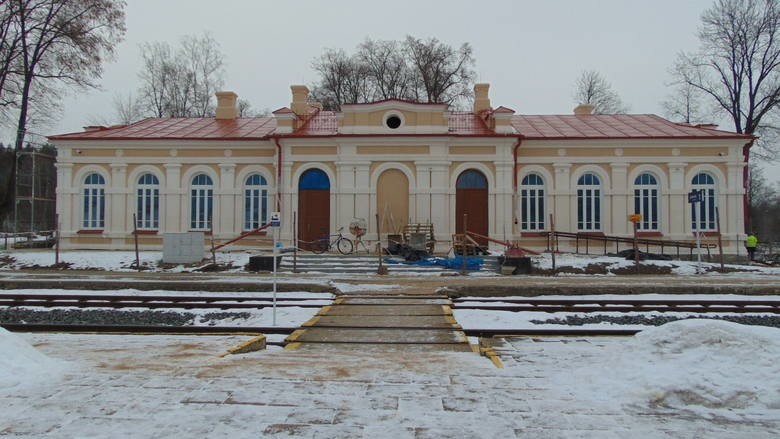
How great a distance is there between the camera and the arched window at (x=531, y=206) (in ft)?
81.0

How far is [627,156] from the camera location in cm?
2458

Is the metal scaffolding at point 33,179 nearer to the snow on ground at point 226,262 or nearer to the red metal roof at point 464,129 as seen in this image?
the red metal roof at point 464,129

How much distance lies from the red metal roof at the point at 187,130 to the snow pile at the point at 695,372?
20941 millimetres

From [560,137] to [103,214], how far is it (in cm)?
2058

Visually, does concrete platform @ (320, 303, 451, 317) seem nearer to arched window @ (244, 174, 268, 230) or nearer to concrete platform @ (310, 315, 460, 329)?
concrete platform @ (310, 315, 460, 329)

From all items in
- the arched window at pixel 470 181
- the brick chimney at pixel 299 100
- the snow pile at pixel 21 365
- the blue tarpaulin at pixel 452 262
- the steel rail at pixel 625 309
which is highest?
the brick chimney at pixel 299 100

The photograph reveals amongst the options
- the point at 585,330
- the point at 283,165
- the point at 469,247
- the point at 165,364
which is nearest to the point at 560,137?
the point at 469,247

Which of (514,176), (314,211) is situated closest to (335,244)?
(314,211)

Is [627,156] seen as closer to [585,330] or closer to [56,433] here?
[585,330]

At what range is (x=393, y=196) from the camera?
23688 mm

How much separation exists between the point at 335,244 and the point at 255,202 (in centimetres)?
474

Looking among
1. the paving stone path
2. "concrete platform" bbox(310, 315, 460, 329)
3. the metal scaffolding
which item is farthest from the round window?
the metal scaffolding

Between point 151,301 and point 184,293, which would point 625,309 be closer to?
point 151,301

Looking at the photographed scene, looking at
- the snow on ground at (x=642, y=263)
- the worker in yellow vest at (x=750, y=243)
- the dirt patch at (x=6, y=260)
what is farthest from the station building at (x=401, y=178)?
the dirt patch at (x=6, y=260)
